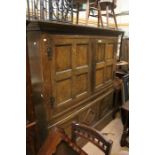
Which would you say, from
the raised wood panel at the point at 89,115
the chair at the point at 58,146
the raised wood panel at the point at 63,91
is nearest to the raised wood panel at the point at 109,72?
the raised wood panel at the point at 89,115

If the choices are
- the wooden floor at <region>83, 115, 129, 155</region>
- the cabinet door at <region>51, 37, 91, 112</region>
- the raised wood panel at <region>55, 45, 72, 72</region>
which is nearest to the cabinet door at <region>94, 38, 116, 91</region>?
the cabinet door at <region>51, 37, 91, 112</region>

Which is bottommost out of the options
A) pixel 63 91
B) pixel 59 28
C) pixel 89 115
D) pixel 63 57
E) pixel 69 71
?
pixel 89 115

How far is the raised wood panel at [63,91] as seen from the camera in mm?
1770

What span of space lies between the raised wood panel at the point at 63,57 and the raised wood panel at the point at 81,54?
15 cm

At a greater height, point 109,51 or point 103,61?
point 109,51

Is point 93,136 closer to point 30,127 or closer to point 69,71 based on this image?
point 30,127

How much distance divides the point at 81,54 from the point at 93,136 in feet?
3.33

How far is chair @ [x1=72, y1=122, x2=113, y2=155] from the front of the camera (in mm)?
1217

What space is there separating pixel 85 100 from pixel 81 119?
23cm

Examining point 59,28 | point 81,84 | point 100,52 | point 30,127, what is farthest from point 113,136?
point 59,28

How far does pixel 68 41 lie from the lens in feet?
5.93

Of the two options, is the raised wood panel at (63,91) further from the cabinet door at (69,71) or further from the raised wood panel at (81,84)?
the raised wood panel at (81,84)

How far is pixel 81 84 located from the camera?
7.11 feet
